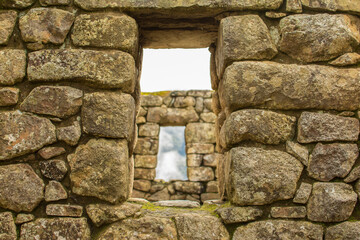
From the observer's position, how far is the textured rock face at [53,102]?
1.97m

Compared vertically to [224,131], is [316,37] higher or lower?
higher

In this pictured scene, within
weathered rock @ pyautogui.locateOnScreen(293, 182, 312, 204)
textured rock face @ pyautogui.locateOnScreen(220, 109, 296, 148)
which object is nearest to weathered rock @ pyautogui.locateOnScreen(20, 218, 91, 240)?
textured rock face @ pyautogui.locateOnScreen(220, 109, 296, 148)

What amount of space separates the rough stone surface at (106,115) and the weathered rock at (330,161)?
125cm

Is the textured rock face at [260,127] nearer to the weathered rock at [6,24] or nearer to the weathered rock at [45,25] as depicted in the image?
the weathered rock at [45,25]

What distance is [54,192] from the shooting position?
1890 millimetres

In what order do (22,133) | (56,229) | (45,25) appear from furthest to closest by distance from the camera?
(45,25) < (22,133) < (56,229)

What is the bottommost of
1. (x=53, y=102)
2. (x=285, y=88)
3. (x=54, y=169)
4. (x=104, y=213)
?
(x=104, y=213)

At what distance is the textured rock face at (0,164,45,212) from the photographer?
1.86 meters

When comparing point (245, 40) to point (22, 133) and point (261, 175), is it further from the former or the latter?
point (22, 133)

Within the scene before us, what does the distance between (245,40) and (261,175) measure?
37.1 inches

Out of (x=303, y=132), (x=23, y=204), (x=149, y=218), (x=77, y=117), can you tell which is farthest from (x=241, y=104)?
(x=23, y=204)

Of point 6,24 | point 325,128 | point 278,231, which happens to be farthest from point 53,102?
point 325,128

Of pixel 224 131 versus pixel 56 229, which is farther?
pixel 224 131

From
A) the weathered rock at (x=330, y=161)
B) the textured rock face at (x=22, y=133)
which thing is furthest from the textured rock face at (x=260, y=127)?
the textured rock face at (x=22, y=133)
